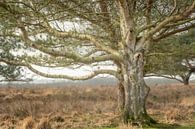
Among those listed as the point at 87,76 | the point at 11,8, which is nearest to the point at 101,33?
the point at 87,76

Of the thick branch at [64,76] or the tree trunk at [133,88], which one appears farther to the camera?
the thick branch at [64,76]

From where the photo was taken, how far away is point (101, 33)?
50.5ft

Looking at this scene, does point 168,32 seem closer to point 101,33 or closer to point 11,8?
point 101,33

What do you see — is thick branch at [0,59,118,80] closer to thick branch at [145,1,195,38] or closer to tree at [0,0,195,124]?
tree at [0,0,195,124]

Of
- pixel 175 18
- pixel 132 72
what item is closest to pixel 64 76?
pixel 132 72

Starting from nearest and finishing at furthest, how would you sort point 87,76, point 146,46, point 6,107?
point 146,46 < point 87,76 < point 6,107

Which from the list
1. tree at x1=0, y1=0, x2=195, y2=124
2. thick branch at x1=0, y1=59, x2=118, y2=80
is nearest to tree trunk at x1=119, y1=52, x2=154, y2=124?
tree at x1=0, y1=0, x2=195, y2=124

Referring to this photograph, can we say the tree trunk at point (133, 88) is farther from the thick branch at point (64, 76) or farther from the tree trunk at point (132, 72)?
the thick branch at point (64, 76)

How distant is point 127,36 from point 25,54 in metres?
4.17

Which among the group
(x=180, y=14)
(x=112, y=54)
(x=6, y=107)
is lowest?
(x=6, y=107)

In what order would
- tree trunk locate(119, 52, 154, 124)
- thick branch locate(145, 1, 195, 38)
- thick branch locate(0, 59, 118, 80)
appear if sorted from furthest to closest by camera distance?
thick branch locate(0, 59, 118, 80)
tree trunk locate(119, 52, 154, 124)
thick branch locate(145, 1, 195, 38)

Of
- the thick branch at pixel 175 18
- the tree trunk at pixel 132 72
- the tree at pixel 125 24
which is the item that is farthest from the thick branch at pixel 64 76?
the thick branch at pixel 175 18

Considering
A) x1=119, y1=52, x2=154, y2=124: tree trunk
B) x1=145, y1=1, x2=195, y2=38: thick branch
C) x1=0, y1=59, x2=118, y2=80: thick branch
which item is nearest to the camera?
x1=145, y1=1, x2=195, y2=38: thick branch

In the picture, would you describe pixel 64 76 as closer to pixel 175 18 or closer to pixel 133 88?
pixel 133 88
